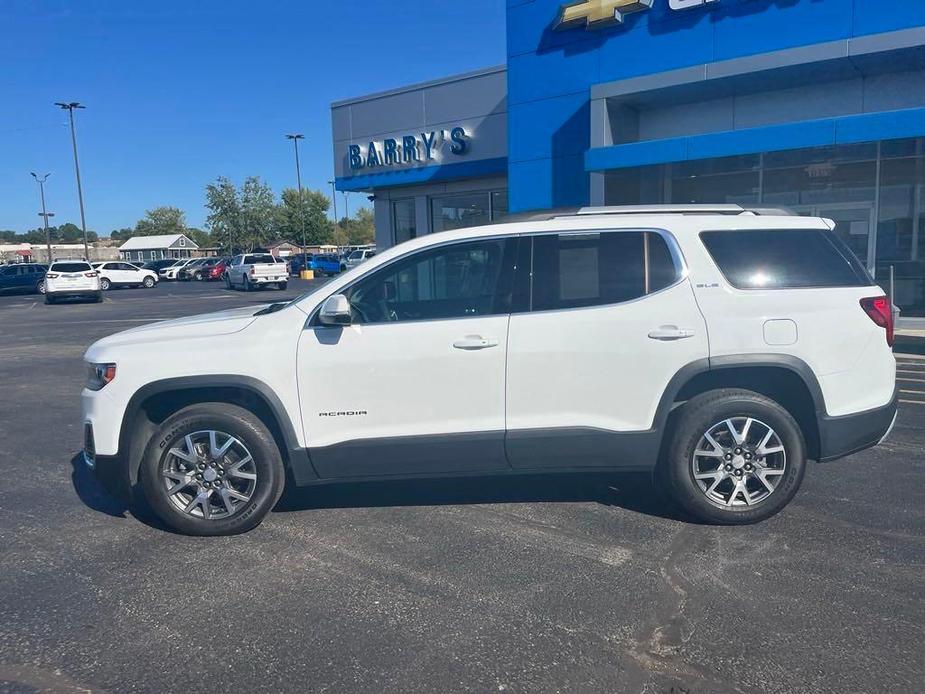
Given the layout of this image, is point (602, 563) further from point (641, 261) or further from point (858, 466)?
point (858, 466)

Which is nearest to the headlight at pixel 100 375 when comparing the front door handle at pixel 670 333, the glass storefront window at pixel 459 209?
the front door handle at pixel 670 333

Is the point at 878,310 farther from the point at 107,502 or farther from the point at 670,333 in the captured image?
the point at 107,502

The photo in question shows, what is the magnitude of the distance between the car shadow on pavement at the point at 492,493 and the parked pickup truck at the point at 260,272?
100ft

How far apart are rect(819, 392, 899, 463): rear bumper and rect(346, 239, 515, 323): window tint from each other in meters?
2.13

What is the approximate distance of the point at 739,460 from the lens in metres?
4.53

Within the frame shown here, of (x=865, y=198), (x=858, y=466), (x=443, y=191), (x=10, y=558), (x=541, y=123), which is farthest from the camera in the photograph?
(x=443, y=191)

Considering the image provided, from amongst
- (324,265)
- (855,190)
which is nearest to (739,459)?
(855,190)

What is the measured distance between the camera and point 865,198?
15273mm

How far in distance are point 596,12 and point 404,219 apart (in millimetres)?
9025

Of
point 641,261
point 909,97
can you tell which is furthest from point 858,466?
point 909,97

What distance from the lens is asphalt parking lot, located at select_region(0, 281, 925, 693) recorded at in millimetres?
3088

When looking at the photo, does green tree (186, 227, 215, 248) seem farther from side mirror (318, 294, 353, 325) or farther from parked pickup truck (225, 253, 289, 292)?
side mirror (318, 294, 353, 325)

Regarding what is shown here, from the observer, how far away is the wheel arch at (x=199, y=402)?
4391 mm

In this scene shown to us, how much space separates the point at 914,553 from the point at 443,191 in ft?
59.4
